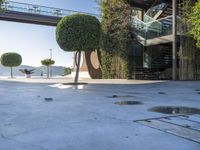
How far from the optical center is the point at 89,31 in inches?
470

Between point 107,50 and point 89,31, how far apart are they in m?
5.98

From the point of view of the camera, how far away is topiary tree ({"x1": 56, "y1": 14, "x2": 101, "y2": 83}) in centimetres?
1184

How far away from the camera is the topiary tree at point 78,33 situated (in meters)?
11.8

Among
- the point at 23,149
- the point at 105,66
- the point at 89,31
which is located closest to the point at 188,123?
the point at 23,149

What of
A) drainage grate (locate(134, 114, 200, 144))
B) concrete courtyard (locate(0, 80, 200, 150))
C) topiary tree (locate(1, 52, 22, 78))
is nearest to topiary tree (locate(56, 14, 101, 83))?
concrete courtyard (locate(0, 80, 200, 150))

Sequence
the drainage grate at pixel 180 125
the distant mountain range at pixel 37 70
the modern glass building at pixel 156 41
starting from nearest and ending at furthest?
the drainage grate at pixel 180 125
the modern glass building at pixel 156 41
the distant mountain range at pixel 37 70

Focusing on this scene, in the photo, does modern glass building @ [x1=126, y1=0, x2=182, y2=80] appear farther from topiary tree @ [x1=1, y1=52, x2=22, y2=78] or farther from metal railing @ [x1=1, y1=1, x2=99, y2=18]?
topiary tree @ [x1=1, y1=52, x2=22, y2=78]

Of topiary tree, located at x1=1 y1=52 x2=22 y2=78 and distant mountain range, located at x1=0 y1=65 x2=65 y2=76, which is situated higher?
topiary tree, located at x1=1 y1=52 x2=22 y2=78

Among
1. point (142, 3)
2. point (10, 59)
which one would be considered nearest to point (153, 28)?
point (142, 3)

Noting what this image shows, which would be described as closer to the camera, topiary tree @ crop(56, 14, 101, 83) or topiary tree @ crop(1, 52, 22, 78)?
topiary tree @ crop(56, 14, 101, 83)

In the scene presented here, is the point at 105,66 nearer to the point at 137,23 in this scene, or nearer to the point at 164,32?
the point at 137,23

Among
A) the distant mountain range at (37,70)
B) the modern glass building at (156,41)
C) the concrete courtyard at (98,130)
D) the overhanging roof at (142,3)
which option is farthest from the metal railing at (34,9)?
the concrete courtyard at (98,130)

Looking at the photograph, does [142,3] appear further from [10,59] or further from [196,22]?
[10,59]

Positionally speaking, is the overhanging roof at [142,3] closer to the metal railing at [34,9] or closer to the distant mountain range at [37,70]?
the metal railing at [34,9]
